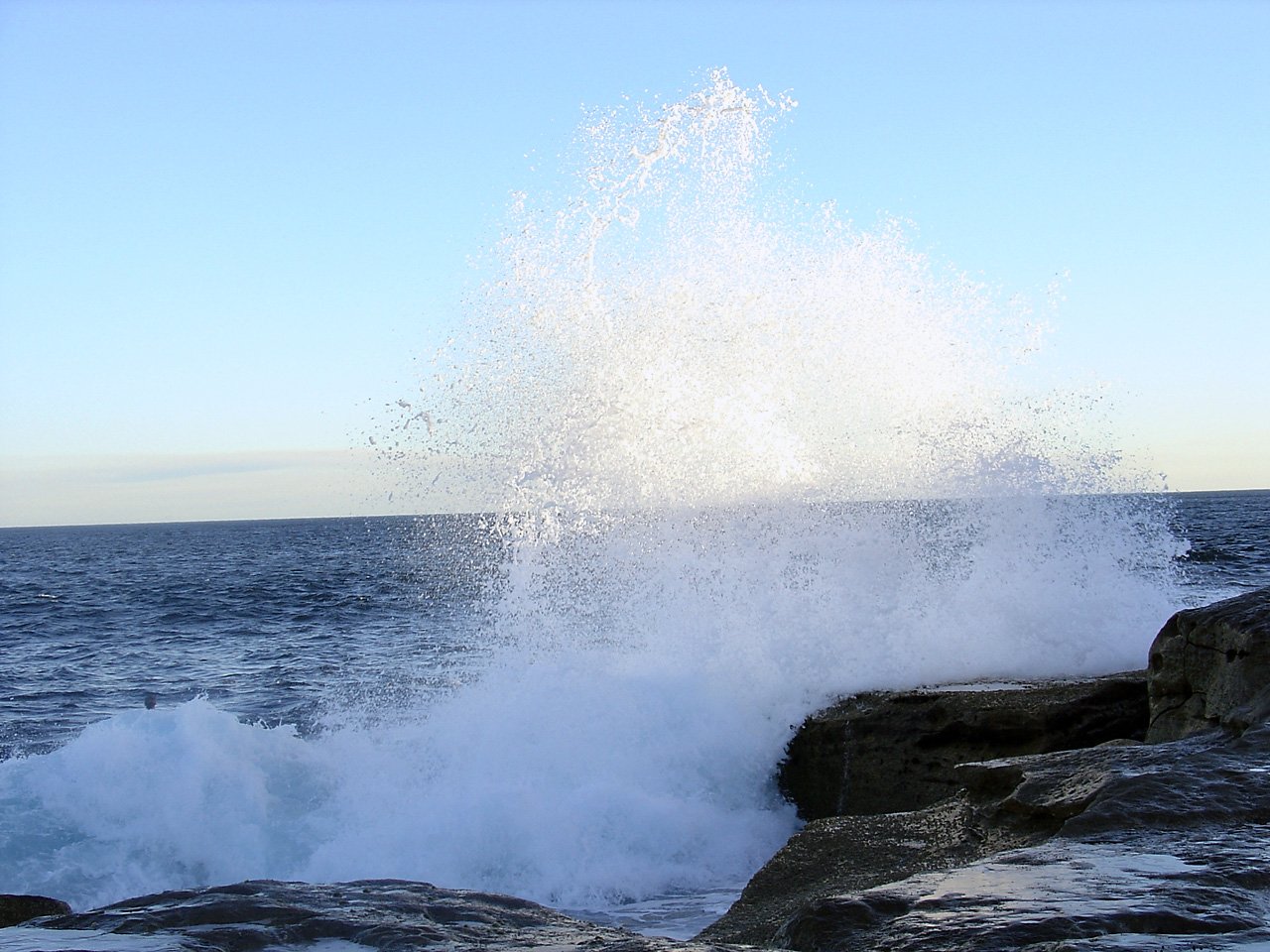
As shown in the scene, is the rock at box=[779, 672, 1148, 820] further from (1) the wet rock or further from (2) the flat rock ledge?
(1) the wet rock

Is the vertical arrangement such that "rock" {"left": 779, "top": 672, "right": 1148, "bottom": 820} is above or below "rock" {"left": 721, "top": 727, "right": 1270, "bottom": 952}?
below

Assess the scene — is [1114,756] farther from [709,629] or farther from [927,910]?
[709,629]

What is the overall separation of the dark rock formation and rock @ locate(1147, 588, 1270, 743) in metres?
5.21

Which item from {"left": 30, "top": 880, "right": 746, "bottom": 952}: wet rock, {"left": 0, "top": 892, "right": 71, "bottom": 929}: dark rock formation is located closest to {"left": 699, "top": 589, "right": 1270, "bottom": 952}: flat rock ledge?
{"left": 30, "top": 880, "right": 746, "bottom": 952}: wet rock

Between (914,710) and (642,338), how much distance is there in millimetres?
5663

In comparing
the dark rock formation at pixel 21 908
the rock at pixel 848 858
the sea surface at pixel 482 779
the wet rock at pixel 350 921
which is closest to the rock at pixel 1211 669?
the rock at pixel 848 858

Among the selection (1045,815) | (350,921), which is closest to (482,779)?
(1045,815)

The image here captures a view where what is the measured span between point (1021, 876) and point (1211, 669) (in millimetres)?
3308

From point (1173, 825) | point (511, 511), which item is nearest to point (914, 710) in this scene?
point (1173, 825)

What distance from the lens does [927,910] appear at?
317 cm

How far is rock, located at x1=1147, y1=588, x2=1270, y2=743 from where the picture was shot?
5.68m

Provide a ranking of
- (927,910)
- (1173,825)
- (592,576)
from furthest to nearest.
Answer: (592,576), (1173,825), (927,910)

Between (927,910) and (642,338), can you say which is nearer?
(927,910)

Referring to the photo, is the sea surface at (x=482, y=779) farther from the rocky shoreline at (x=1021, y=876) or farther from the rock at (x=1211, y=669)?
the rock at (x=1211, y=669)
